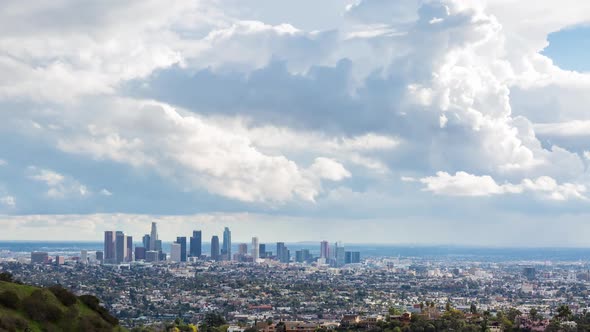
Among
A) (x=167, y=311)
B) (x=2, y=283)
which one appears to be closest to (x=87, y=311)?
(x=2, y=283)

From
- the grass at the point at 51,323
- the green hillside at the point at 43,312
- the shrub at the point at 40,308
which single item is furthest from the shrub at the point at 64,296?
the shrub at the point at 40,308

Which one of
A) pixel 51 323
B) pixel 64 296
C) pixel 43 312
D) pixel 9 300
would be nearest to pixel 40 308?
pixel 43 312

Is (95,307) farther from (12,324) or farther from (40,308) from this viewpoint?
(12,324)

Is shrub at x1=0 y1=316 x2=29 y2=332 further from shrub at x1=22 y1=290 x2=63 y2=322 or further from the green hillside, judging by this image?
shrub at x1=22 y1=290 x2=63 y2=322

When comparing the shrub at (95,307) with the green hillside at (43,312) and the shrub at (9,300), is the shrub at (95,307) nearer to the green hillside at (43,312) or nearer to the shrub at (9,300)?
the green hillside at (43,312)

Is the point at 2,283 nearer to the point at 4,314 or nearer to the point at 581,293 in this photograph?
the point at 4,314

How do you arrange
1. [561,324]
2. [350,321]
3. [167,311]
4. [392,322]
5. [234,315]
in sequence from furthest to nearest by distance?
A: [167,311]
[234,315]
[350,321]
[392,322]
[561,324]

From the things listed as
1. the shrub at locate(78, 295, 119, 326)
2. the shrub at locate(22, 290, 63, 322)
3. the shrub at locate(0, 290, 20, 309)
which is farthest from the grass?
the shrub at locate(78, 295, 119, 326)
